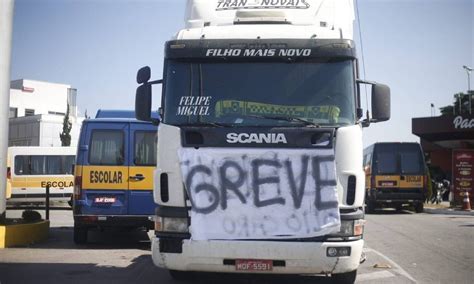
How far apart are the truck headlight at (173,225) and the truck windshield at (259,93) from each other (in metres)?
1.13

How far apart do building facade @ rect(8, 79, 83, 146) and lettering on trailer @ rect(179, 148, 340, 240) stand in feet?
141

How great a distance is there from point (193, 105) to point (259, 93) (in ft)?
2.63

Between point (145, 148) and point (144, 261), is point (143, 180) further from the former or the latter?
point (144, 261)

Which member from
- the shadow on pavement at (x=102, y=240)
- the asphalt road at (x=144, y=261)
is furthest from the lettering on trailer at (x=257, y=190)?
the shadow on pavement at (x=102, y=240)

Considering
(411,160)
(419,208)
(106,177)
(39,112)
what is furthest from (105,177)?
(39,112)

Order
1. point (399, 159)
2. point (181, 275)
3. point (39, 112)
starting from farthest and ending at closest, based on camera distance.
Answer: point (39, 112)
point (399, 159)
point (181, 275)

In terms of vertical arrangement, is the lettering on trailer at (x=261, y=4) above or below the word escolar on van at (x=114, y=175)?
above

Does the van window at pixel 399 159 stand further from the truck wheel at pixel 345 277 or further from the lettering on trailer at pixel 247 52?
the lettering on trailer at pixel 247 52

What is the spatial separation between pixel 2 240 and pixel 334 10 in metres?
7.88

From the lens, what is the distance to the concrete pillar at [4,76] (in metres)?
12.1

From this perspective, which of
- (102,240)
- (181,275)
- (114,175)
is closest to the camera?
(181,275)

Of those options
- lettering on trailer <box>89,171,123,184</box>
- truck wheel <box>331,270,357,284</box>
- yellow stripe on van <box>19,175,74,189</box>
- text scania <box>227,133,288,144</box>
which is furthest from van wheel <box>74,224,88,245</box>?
yellow stripe on van <box>19,175,74,189</box>

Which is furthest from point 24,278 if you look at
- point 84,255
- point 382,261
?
point 382,261

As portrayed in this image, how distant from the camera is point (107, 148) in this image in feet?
37.2
